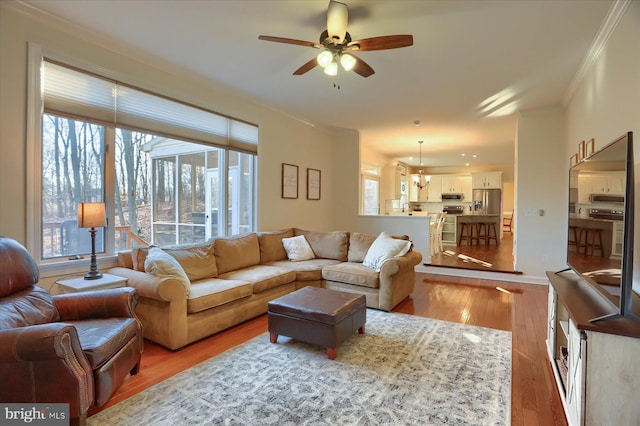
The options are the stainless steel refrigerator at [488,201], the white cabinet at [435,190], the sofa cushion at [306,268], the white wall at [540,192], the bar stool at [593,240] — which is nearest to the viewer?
the bar stool at [593,240]

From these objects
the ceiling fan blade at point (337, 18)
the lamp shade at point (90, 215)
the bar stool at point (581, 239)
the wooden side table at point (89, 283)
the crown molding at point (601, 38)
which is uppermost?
the crown molding at point (601, 38)

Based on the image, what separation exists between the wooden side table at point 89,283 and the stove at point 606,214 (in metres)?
3.59

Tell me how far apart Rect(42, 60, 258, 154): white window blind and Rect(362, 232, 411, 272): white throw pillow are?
2.49m

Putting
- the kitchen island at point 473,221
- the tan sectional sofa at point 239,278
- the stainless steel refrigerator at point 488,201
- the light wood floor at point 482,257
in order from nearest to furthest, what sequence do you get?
the tan sectional sofa at point 239,278
the light wood floor at point 482,257
the kitchen island at point 473,221
the stainless steel refrigerator at point 488,201

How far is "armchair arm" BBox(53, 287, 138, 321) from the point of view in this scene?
7.34ft

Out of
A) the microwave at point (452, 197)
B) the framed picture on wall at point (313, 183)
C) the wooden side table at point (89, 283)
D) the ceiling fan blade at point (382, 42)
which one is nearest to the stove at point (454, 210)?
the microwave at point (452, 197)

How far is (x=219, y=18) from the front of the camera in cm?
270

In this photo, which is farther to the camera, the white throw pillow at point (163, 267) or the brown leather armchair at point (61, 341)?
the white throw pillow at point (163, 267)

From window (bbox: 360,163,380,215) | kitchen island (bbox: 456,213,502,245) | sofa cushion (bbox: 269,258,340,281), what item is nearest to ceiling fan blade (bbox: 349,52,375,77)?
sofa cushion (bbox: 269,258,340,281)

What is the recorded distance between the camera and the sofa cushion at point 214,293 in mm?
2928

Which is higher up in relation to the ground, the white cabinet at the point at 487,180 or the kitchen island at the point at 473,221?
the white cabinet at the point at 487,180

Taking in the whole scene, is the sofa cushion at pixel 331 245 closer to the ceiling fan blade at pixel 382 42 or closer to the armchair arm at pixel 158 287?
the armchair arm at pixel 158 287

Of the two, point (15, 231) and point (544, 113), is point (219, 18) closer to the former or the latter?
point (15, 231)

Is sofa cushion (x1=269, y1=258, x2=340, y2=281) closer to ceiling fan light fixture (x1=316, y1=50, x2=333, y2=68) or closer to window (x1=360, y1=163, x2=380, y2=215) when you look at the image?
ceiling fan light fixture (x1=316, y1=50, x2=333, y2=68)
